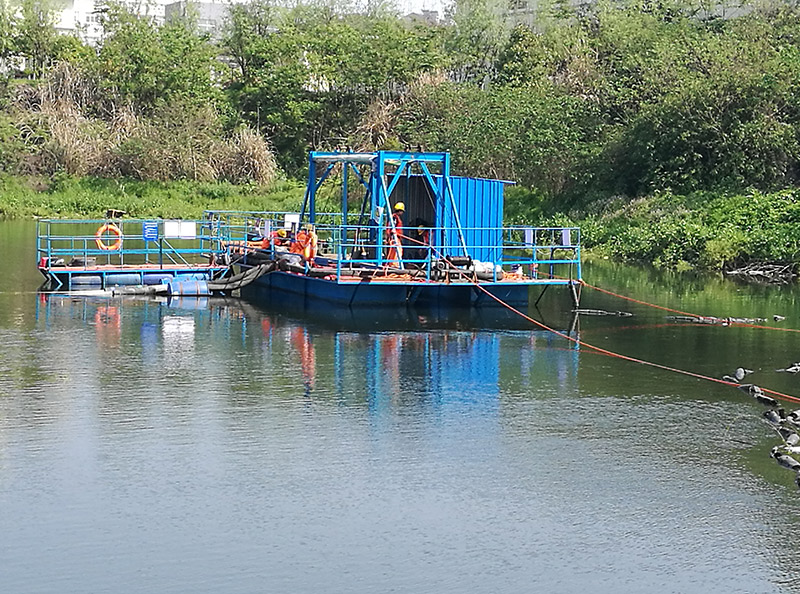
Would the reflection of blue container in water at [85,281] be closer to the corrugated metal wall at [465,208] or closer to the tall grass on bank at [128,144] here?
the corrugated metal wall at [465,208]

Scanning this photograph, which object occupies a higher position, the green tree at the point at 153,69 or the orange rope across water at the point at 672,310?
the green tree at the point at 153,69

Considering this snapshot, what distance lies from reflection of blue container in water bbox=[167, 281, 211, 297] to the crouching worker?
6.95ft

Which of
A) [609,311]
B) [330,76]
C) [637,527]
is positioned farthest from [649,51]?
[637,527]

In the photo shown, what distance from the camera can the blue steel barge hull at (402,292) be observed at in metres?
23.3

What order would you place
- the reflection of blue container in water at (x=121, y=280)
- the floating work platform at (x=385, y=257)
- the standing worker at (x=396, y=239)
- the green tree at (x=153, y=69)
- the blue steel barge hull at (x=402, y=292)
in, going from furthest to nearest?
the green tree at (x=153, y=69) → the reflection of blue container in water at (x=121, y=280) → the standing worker at (x=396, y=239) → the floating work platform at (x=385, y=257) → the blue steel barge hull at (x=402, y=292)

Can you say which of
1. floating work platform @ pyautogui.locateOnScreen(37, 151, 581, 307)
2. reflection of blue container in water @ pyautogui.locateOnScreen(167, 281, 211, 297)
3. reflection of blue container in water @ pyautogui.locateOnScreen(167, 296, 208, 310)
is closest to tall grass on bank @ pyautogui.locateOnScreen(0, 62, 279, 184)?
floating work platform @ pyautogui.locateOnScreen(37, 151, 581, 307)

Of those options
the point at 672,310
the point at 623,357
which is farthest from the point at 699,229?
the point at 623,357

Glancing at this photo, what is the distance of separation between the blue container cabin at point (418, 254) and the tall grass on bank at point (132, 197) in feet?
70.6

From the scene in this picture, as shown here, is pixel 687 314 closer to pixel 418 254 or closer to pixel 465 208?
pixel 465 208

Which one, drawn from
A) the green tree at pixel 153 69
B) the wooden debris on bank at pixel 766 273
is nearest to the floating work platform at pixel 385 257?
the wooden debris on bank at pixel 766 273

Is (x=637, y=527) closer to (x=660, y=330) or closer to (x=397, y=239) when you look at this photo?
(x=660, y=330)

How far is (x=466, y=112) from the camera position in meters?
49.2

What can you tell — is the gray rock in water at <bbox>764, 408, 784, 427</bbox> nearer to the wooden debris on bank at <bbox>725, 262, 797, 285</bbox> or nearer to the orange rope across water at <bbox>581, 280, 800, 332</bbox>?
the orange rope across water at <bbox>581, 280, 800, 332</bbox>

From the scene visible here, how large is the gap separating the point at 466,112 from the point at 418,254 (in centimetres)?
2497
